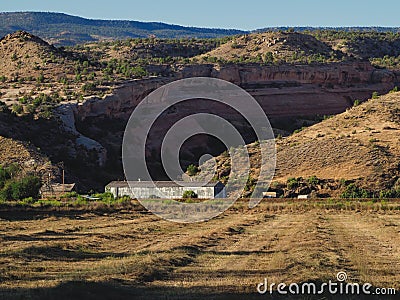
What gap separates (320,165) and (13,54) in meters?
47.4

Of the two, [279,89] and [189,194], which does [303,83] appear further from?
[189,194]

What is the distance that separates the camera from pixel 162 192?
54.1 m

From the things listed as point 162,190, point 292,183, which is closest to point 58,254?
point 162,190

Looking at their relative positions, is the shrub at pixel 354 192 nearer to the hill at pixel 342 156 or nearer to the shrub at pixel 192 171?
the hill at pixel 342 156

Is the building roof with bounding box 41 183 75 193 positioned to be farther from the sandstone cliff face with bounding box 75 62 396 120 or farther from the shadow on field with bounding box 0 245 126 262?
the sandstone cliff face with bounding box 75 62 396 120

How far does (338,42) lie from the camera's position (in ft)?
422

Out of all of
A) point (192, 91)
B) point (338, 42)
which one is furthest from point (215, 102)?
point (338, 42)

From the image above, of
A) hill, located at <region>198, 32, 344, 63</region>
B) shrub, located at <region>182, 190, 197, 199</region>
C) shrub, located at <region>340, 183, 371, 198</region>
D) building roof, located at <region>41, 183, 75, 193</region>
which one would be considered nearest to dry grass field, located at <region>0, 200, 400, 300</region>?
shrub, located at <region>182, 190, 197, 199</region>

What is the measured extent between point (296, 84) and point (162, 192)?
49.1 metres

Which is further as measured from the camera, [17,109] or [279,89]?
[279,89]

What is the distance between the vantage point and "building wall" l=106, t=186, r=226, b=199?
175 feet

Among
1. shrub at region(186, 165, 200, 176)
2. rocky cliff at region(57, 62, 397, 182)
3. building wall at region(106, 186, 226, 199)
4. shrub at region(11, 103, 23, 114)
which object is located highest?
rocky cliff at region(57, 62, 397, 182)

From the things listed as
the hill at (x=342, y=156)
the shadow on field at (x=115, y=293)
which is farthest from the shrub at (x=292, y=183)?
the shadow on field at (x=115, y=293)

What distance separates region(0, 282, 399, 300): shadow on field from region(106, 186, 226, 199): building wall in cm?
3749
